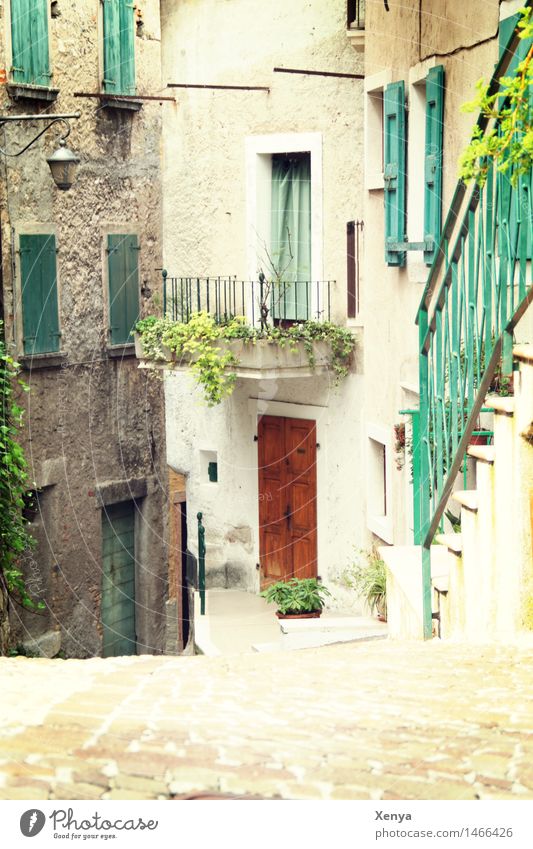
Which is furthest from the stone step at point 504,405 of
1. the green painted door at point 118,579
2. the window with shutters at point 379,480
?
the green painted door at point 118,579

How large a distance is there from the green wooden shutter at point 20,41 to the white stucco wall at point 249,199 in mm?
2204

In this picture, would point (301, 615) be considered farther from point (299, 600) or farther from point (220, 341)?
point (220, 341)

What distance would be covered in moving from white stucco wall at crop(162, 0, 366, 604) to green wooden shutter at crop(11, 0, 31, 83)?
2.20m

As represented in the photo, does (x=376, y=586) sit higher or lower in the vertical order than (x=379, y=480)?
lower

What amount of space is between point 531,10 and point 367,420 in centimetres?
686

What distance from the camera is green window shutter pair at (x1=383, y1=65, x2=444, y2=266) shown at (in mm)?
8680

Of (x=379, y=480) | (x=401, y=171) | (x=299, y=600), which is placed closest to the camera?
(x=401, y=171)

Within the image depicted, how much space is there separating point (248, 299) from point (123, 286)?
1.13 meters

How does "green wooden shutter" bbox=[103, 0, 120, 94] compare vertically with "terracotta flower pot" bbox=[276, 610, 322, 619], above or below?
above

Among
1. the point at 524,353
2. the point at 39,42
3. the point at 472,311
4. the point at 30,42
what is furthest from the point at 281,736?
the point at 39,42

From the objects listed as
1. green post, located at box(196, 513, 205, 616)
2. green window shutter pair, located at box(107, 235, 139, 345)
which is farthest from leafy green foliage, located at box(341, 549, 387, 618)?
green window shutter pair, located at box(107, 235, 139, 345)

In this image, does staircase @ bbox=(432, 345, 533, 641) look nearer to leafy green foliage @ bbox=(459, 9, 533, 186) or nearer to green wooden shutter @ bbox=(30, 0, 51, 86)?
leafy green foliage @ bbox=(459, 9, 533, 186)

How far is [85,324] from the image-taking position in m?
11.7

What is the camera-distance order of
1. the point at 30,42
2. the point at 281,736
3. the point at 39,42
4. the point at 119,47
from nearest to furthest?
the point at 281,736
the point at 30,42
the point at 39,42
the point at 119,47
